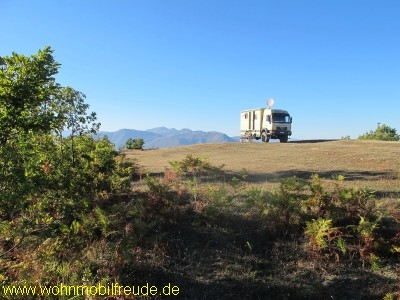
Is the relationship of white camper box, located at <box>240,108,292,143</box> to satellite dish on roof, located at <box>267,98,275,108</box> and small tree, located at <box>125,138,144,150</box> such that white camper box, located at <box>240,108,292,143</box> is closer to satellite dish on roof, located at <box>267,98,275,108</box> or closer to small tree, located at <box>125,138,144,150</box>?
satellite dish on roof, located at <box>267,98,275,108</box>

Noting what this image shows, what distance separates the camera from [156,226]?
7555mm

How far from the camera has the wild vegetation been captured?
532 cm

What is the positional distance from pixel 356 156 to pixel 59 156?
1313 centimetres

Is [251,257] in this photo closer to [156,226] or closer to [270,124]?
[156,226]

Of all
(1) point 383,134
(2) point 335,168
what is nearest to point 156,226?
(2) point 335,168

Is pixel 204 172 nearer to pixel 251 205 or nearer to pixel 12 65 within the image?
pixel 251 205

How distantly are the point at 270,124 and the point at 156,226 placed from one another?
21845 millimetres

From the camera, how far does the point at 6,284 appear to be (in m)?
5.38

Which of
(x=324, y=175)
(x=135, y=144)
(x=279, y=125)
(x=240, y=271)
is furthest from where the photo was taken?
(x=135, y=144)

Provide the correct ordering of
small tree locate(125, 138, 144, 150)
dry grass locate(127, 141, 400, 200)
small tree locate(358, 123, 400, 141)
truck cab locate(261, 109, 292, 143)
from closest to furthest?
dry grass locate(127, 141, 400, 200), truck cab locate(261, 109, 292, 143), small tree locate(125, 138, 144, 150), small tree locate(358, 123, 400, 141)

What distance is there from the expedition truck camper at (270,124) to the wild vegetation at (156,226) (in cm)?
1873

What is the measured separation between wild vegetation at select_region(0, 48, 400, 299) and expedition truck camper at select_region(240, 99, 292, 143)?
61.4 ft

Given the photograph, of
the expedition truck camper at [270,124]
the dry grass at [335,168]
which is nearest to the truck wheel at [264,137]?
the expedition truck camper at [270,124]

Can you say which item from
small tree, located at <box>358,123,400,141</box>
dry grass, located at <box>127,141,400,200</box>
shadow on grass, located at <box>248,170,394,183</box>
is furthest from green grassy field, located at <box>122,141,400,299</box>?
small tree, located at <box>358,123,400,141</box>
